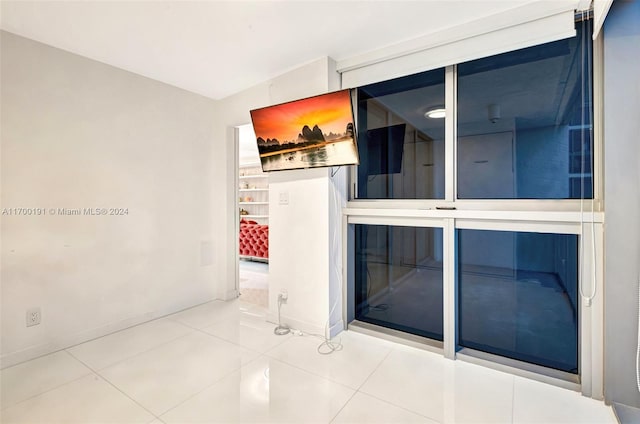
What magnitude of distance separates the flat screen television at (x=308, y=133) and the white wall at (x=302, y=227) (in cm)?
21

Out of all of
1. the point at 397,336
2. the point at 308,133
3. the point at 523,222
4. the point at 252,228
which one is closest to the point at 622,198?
the point at 523,222

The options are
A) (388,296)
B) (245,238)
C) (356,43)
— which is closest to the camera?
(356,43)

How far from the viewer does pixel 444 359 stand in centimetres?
218

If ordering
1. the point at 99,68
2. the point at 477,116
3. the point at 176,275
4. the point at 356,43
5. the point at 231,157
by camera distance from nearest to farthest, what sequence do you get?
the point at 477,116 < the point at 356,43 < the point at 99,68 < the point at 176,275 < the point at 231,157

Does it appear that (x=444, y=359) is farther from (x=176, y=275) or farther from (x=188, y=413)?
(x=176, y=275)

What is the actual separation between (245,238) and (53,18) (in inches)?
167

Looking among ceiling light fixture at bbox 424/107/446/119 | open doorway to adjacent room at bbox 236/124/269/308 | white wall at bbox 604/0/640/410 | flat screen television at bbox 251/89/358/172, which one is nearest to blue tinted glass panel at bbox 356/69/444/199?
ceiling light fixture at bbox 424/107/446/119

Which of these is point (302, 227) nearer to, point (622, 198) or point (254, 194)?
point (622, 198)

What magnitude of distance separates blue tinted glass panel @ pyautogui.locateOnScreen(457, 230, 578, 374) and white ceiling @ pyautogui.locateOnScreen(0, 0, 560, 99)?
61.7 inches

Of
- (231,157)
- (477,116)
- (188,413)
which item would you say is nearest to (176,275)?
(231,157)

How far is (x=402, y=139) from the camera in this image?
2494 mm

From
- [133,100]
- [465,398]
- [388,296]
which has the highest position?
[133,100]

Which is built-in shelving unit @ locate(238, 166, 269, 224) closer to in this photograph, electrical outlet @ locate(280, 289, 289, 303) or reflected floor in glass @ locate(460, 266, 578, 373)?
electrical outlet @ locate(280, 289, 289, 303)

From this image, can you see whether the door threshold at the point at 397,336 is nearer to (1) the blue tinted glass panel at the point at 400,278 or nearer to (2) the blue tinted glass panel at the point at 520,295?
(1) the blue tinted glass panel at the point at 400,278
